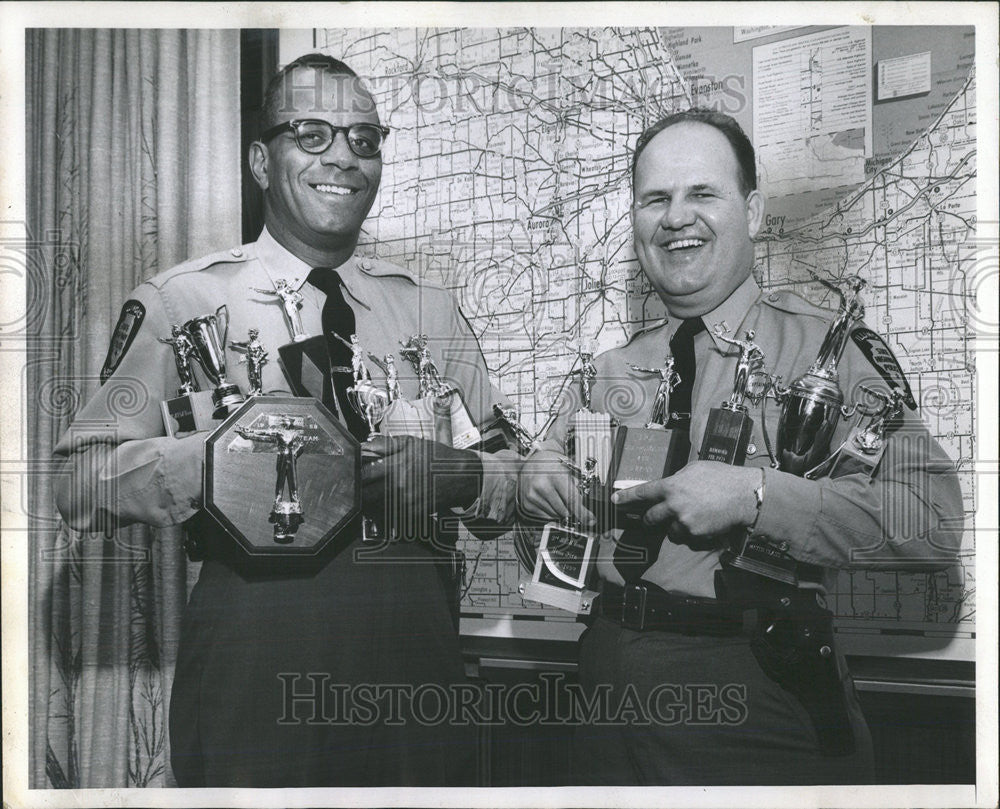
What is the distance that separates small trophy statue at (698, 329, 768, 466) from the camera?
9.57 feet

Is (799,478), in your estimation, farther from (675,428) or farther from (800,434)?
(675,428)

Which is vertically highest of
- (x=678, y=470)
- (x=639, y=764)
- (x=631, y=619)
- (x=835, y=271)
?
(x=835, y=271)

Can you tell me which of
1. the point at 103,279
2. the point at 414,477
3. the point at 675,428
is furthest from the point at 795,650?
the point at 103,279

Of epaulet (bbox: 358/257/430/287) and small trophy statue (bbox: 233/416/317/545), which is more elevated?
epaulet (bbox: 358/257/430/287)

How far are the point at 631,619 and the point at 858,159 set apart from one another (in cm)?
163

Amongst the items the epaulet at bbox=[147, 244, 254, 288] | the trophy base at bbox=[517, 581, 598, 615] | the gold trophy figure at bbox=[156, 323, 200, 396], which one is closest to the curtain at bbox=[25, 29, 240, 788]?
the epaulet at bbox=[147, 244, 254, 288]

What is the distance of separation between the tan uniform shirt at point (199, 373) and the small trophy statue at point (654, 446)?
1.14 ft

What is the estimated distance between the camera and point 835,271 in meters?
3.02

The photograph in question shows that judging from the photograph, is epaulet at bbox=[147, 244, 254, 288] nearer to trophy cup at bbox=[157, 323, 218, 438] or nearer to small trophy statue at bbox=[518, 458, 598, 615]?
trophy cup at bbox=[157, 323, 218, 438]

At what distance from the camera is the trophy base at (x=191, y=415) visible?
9.66 feet

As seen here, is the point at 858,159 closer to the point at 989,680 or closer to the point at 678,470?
the point at 678,470

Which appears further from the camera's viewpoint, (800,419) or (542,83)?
(542,83)

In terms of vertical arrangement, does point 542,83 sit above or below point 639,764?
above

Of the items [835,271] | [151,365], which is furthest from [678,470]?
[151,365]
